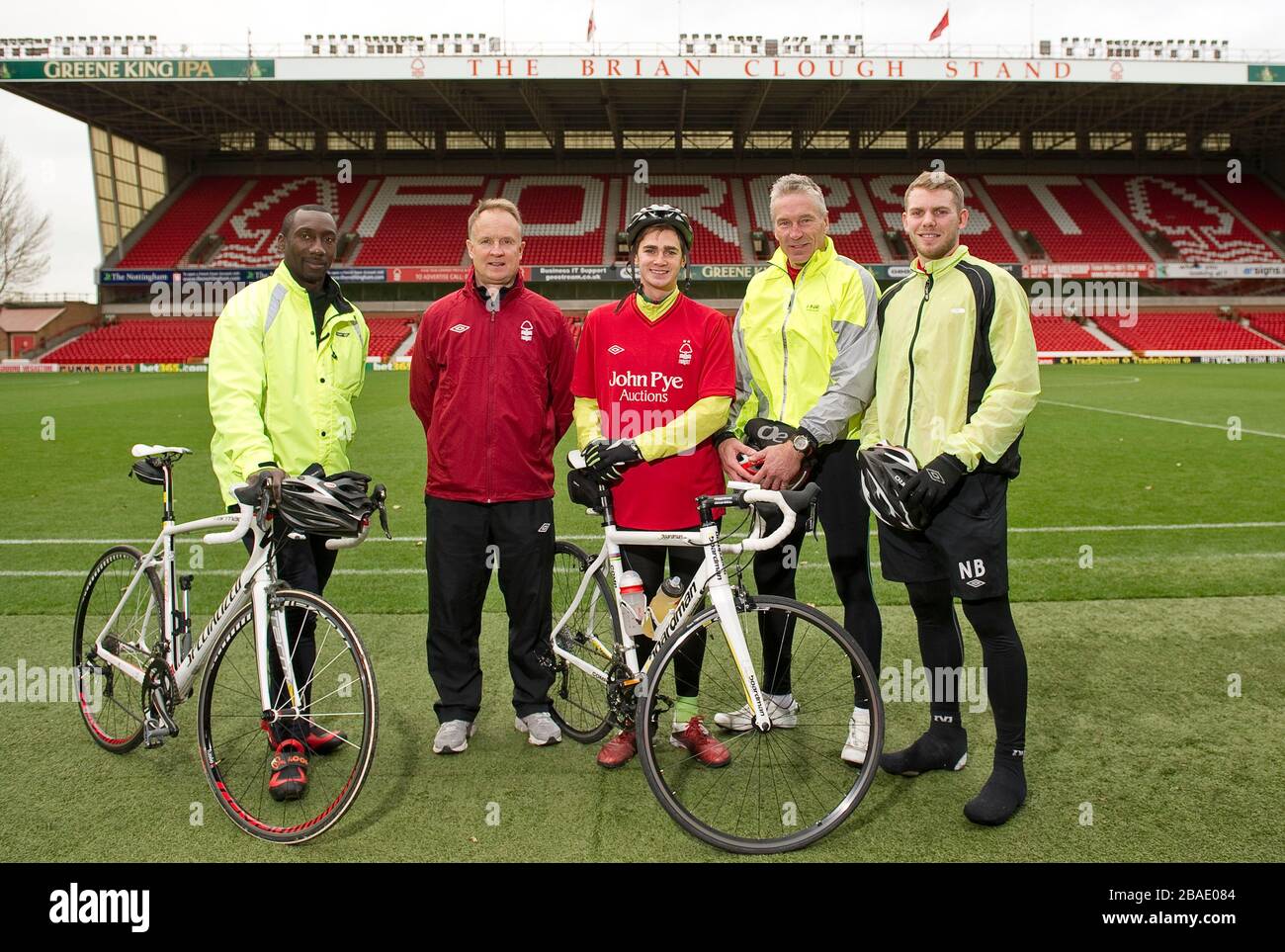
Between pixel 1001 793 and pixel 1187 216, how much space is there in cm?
4587

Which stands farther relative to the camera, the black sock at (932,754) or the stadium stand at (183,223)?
the stadium stand at (183,223)

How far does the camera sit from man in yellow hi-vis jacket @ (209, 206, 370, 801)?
10.8ft

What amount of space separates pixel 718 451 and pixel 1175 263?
4019 centimetres

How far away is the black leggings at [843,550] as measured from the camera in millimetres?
3559

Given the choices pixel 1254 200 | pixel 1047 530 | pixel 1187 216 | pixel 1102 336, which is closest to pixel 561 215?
pixel 1102 336

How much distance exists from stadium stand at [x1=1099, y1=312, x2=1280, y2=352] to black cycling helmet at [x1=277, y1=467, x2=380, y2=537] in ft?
119

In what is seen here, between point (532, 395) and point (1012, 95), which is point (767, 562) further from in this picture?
point (1012, 95)

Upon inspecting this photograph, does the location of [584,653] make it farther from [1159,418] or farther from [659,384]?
[1159,418]

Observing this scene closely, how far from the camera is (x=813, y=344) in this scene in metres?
3.50

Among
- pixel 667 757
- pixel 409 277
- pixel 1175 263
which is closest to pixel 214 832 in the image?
pixel 667 757

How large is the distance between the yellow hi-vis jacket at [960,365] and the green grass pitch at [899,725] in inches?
47.2

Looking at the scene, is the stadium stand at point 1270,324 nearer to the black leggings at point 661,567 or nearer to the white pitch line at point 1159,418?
the white pitch line at point 1159,418

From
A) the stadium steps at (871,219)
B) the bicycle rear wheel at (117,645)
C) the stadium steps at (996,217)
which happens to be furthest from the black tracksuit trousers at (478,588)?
the stadium steps at (996,217)

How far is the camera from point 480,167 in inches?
1665
